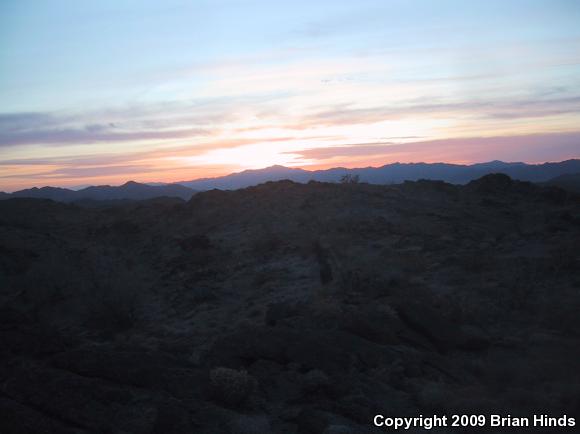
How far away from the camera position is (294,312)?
489 inches

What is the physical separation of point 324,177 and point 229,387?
159346mm

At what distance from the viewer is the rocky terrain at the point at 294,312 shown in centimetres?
735

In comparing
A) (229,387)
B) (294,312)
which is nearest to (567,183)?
(294,312)

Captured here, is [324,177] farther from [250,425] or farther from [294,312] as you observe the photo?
[250,425]

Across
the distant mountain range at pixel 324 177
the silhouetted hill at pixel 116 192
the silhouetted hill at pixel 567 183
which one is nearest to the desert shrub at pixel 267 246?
the silhouetted hill at pixel 567 183

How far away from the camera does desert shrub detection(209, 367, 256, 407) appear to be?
24.5 feet

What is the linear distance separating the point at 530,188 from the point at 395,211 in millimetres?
10302

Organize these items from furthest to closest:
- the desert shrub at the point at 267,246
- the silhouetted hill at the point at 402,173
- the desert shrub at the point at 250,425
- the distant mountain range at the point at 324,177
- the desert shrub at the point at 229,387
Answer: the silhouetted hill at the point at 402,173
the distant mountain range at the point at 324,177
the desert shrub at the point at 267,246
the desert shrub at the point at 229,387
the desert shrub at the point at 250,425

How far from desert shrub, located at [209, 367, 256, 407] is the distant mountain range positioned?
7735 centimetres

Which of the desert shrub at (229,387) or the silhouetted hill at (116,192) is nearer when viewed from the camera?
the desert shrub at (229,387)

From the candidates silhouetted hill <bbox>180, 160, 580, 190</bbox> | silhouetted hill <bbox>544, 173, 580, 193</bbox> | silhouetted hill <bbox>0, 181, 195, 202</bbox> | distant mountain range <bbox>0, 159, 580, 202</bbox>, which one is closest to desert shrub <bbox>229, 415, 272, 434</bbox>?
silhouetted hill <bbox>544, 173, 580, 193</bbox>

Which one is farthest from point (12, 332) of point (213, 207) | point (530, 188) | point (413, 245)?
point (530, 188)

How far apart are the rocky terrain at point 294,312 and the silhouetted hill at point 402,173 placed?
346 feet

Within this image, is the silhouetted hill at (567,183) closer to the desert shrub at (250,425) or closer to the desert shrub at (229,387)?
the desert shrub at (229,387)
